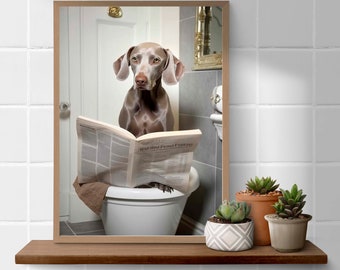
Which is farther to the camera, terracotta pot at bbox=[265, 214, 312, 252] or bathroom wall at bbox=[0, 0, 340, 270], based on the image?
bathroom wall at bbox=[0, 0, 340, 270]

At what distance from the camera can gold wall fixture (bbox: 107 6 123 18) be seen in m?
1.27

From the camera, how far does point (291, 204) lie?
1.21m

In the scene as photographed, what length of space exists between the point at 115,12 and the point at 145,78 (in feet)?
0.53

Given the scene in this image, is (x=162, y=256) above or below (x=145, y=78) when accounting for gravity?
below

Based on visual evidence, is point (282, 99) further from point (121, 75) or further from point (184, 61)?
point (121, 75)

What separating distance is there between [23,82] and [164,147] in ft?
1.15

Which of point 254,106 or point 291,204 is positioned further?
point 254,106

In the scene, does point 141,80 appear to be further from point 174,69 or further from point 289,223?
point 289,223

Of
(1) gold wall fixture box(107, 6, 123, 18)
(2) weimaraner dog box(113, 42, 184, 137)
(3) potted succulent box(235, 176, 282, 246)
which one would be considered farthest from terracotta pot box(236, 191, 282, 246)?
(1) gold wall fixture box(107, 6, 123, 18)

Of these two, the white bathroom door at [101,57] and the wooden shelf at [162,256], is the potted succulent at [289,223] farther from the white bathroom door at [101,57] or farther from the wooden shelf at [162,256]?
the white bathroom door at [101,57]

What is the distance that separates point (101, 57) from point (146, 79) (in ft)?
0.36

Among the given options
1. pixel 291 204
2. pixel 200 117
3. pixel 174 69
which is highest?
pixel 174 69

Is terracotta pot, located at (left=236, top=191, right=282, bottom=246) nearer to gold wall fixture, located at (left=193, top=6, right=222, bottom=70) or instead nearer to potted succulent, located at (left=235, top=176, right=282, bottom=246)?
potted succulent, located at (left=235, top=176, right=282, bottom=246)

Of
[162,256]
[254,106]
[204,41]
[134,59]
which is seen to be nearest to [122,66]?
[134,59]
